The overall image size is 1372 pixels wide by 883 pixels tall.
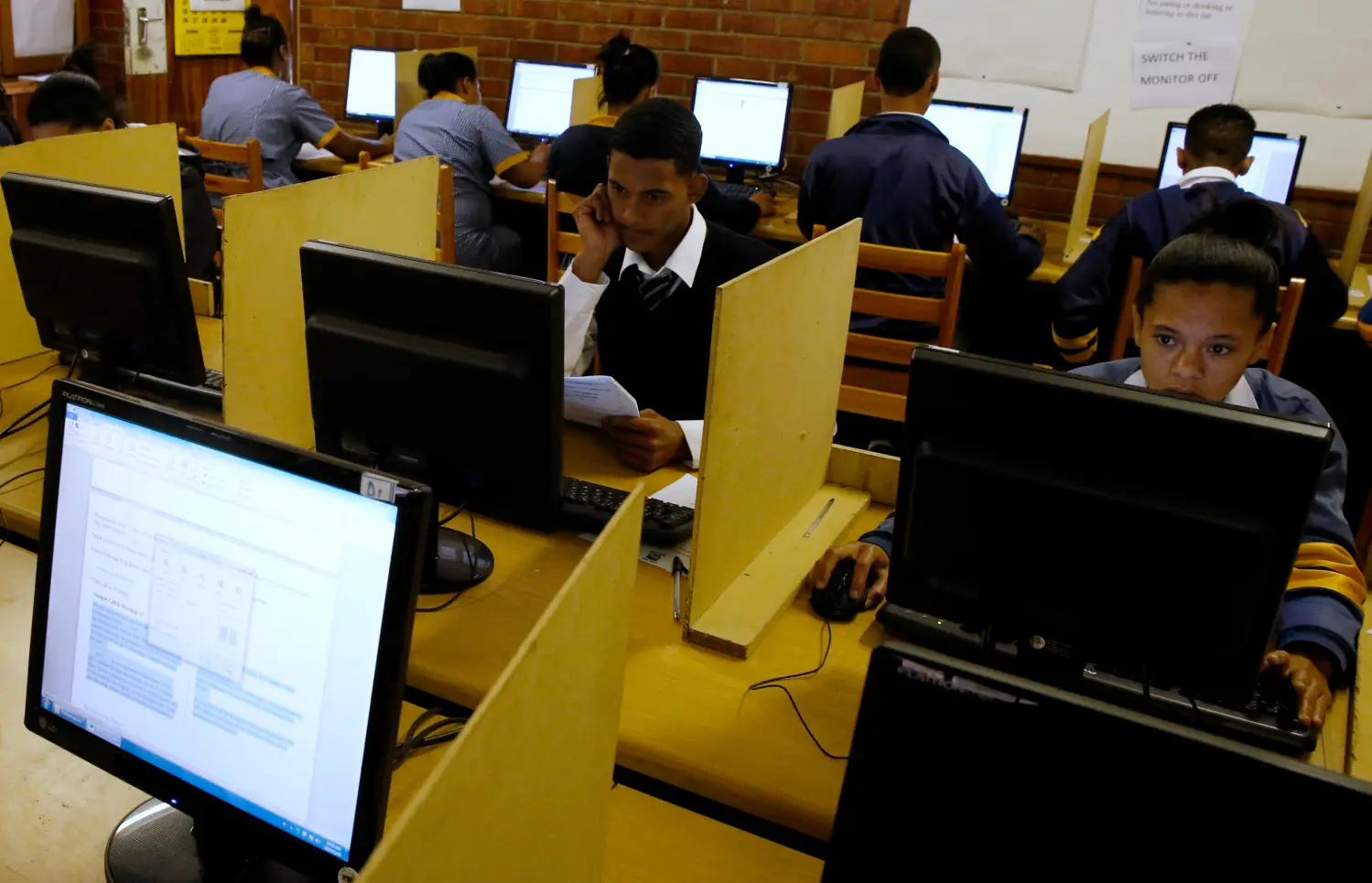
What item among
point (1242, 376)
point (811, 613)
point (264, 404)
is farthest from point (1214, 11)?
point (264, 404)

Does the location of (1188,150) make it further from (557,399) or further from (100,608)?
(100,608)

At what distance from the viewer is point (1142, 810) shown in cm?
62

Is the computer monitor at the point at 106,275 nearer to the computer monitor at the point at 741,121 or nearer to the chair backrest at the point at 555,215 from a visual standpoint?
the chair backrest at the point at 555,215

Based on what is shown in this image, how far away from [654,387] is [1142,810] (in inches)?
61.2

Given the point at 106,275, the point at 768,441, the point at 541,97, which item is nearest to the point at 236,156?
the point at 541,97

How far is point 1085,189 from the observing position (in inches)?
139

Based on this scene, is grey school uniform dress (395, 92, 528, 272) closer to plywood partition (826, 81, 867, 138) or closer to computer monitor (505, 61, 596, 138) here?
computer monitor (505, 61, 596, 138)

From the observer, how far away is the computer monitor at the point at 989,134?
3768 mm

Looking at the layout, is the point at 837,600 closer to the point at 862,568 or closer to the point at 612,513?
the point at 862,568

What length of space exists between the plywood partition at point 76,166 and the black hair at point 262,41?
7.30 ft

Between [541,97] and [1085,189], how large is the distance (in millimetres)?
2313

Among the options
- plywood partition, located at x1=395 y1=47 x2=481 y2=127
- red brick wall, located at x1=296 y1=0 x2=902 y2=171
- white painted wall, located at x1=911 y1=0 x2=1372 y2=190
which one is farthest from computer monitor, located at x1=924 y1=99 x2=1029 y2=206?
plywood partition, located at x1=395 y1=47 x2=481 y2=127

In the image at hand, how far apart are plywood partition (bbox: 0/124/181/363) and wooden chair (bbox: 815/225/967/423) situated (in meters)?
1.44

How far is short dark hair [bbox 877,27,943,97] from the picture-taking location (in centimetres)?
314
